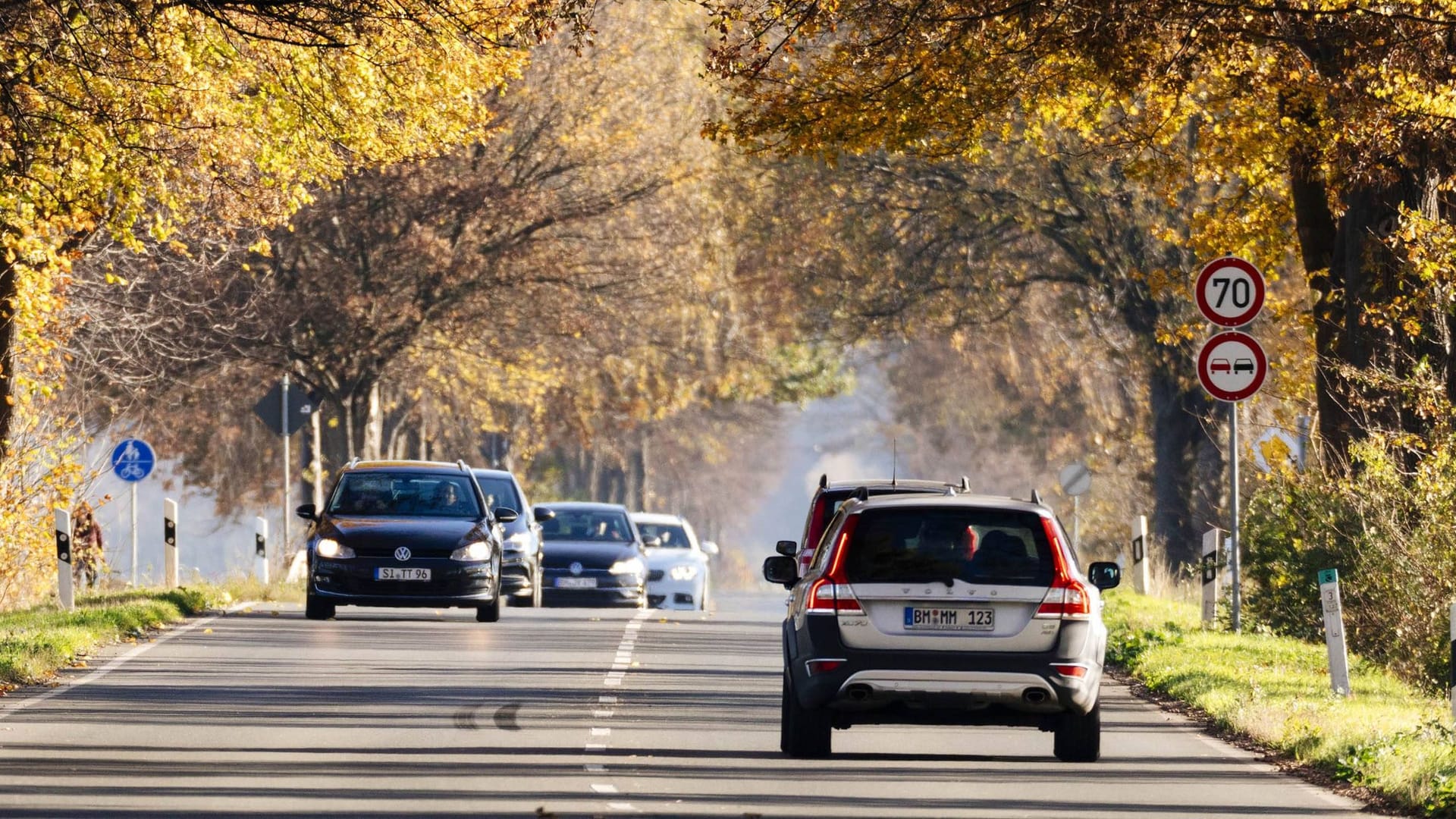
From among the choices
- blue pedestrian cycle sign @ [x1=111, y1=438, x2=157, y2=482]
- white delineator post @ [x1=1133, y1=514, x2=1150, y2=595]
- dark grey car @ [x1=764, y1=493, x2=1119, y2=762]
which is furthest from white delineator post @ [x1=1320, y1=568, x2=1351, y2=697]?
blue pedestrian cycle sign @ [x1=111, y1=438, x2=157, y2=482]

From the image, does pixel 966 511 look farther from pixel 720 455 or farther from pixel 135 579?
pixel 720 455

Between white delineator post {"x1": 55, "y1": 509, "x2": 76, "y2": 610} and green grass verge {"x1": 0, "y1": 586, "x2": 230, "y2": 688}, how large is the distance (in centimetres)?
18

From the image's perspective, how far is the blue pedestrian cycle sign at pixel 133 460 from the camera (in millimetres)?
34406

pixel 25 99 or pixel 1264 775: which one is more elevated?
pixel 25 99

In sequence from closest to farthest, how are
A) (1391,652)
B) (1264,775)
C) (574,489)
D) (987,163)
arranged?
(1264,775), (1391,652), (987,163), (574,489)

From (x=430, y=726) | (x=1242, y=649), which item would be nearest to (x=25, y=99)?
(x=430, y=726)

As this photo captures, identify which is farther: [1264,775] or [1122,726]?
[1122,726]

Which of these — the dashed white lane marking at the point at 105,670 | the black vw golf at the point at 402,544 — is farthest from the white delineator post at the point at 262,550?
the black vw golf at the point at 402,544

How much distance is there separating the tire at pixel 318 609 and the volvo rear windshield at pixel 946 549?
43.5ft

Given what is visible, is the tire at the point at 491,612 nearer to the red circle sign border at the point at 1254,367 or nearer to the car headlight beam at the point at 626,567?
the car headlight beam at the point at 626,567

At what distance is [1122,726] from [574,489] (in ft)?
212

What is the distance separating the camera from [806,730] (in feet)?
43.9

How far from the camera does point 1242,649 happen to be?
67.4ft

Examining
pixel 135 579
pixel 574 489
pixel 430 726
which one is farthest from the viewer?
pixel 574 489
